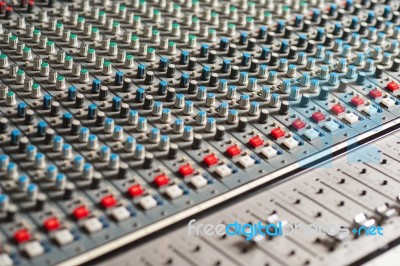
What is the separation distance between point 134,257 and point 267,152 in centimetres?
75

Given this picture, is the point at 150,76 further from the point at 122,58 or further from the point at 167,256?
the point at 167,256

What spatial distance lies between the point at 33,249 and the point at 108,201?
33cm

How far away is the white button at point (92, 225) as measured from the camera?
2.46 m

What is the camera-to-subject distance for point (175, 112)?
3084 millimetres

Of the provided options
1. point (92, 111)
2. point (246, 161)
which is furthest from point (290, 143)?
point (92, 111)

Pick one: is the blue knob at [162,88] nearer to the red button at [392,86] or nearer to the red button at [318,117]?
the red button at [318,117]

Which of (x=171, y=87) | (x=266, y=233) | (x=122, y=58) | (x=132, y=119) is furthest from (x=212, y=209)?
(x=122, y=58)

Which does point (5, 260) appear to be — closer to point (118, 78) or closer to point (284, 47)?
point (118, 78)

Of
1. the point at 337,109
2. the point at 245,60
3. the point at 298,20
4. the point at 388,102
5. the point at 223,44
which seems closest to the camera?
the point at 337,109

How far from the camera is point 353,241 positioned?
2695mm

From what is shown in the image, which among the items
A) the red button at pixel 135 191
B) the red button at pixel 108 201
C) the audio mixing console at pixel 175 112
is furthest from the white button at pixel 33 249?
the red button at pixel 135 191

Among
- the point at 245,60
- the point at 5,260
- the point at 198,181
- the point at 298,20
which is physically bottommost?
the point at 5,260

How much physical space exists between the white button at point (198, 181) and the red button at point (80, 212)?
436mm

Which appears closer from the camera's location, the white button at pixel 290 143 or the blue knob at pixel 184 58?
the white button at pixel 290 143
